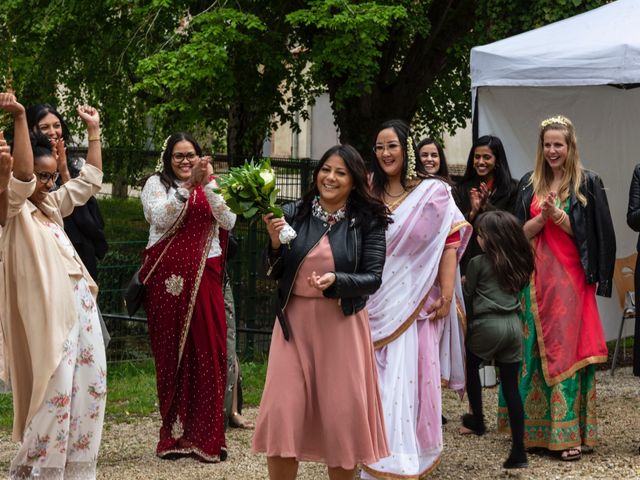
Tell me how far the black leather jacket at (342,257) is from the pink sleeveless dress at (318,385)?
4cm

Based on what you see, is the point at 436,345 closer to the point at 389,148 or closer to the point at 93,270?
the point at 389,148

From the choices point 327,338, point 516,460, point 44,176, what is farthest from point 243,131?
point 327,338

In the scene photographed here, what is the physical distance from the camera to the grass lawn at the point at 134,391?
8461 mm

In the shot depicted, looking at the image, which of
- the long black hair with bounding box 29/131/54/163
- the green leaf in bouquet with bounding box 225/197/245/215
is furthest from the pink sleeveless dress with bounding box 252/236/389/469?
the long black hair with bounding box 29/131/54/163

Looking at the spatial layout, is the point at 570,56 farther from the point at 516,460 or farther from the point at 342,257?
the point at 342,257

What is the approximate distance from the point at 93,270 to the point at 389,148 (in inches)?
82.7

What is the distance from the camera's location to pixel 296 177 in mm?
13594

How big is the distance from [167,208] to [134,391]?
2.64 meters

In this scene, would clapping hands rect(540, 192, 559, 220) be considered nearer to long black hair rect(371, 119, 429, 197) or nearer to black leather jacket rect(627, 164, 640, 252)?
black leather jacket rect(627, 164, 640, 252)

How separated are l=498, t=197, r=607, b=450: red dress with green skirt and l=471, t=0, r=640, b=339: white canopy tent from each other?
1.08 m

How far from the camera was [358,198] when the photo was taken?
5754 millimetres

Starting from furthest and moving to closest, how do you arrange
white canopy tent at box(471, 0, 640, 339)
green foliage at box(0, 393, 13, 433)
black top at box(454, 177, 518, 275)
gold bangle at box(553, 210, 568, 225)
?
green foliage at box(0, 393, 13, 433)
black top at box(454, 177, 518, 275)
white canopy tent at box(471, 0, 640, 339)
gold bangle at box(553, 210, 568, 225)

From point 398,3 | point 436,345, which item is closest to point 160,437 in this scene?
point 436,345

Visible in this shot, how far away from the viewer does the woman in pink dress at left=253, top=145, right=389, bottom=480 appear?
18.1 ft
